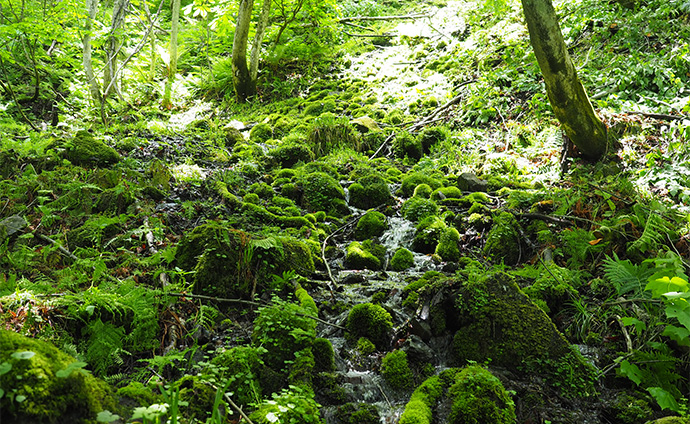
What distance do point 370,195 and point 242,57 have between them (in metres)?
7.34

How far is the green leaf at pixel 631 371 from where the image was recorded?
9.10 feet

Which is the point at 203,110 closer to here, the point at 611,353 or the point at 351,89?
the point at 351,89

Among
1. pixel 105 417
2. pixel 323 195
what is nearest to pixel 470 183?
pixel 323 195

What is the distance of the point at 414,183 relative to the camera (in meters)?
7.09

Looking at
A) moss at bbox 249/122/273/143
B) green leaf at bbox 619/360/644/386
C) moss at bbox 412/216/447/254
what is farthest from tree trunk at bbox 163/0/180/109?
green leaf at bbox 619/360/644/386

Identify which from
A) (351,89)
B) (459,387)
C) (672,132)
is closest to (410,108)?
(351,89)

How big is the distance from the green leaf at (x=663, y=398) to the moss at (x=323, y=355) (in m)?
2.17

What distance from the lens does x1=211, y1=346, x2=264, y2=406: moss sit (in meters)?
2.46

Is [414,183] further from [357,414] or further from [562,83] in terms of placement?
[357,414]

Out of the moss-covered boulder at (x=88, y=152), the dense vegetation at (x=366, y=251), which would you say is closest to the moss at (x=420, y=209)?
the dense vegetation at (x=366, y=251)

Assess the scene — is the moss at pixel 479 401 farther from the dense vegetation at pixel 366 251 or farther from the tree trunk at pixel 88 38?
the tree trunk at pixel 88 38

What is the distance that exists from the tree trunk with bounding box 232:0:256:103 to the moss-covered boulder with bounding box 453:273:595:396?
10262 mm

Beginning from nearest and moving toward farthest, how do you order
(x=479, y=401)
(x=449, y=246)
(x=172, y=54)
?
(x=479, y=401) → (x=449, y=246) → (x=172, y=54)

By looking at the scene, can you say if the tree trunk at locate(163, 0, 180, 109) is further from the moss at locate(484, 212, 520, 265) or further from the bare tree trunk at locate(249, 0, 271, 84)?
the moss at locate(484, 212, 520, 265)
